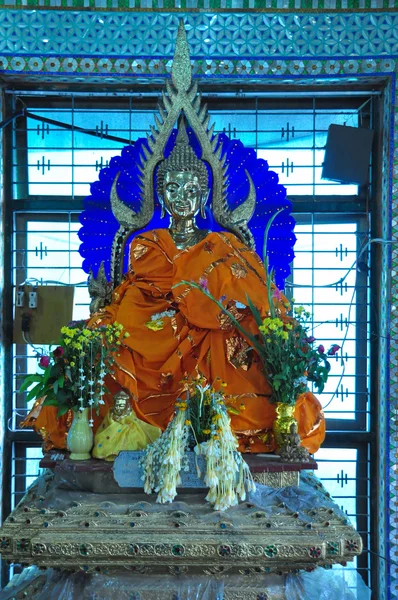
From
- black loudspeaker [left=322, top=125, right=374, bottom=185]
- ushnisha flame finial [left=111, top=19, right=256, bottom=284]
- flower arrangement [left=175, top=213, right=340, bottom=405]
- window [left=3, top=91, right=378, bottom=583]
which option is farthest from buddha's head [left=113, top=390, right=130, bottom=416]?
black loudspeaker [left=322, top=125, right=374, bottom=185]

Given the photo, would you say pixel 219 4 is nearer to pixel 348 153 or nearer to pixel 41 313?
pixel 348 153

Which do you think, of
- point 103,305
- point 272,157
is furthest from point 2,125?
point 272,157

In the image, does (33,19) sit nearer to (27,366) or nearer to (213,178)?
(213,178)

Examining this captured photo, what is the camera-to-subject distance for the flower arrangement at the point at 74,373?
461 centimetres

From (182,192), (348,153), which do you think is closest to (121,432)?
(182,192)

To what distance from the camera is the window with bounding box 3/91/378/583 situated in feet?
21.5

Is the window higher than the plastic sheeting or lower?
higher

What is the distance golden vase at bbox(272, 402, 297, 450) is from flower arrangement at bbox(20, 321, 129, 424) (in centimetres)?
101

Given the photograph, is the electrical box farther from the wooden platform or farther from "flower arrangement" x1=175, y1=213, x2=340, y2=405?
the wooden platform

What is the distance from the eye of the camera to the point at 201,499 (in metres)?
4.31

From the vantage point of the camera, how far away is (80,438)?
457cm

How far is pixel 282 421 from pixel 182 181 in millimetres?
1962

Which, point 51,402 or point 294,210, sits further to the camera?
point 294,210

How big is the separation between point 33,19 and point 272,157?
2128 mm
